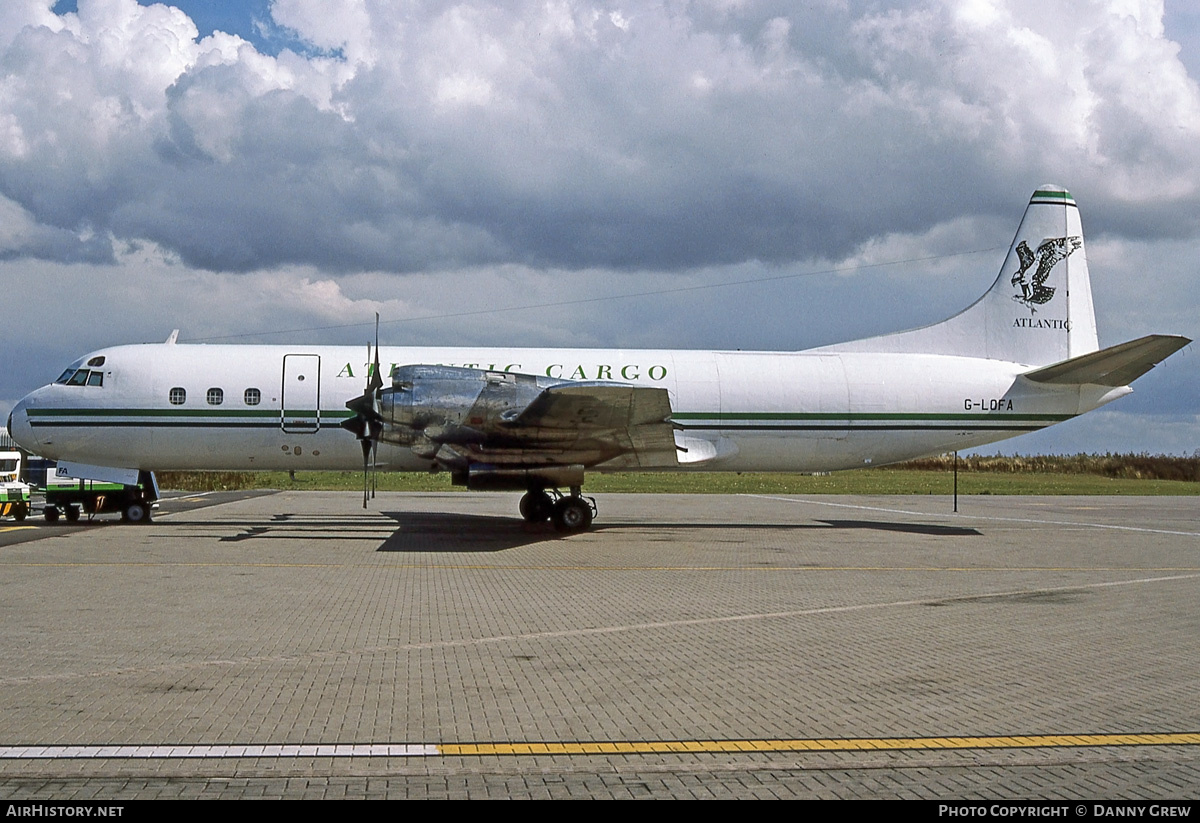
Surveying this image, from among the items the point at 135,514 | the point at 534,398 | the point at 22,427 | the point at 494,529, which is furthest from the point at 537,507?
the point at 22,427

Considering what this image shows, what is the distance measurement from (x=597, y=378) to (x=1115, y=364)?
39.5 ft

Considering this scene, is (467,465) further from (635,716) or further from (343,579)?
(635,716)

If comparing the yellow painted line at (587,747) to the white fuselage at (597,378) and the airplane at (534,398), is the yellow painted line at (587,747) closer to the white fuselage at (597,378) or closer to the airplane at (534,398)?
the airplane at (534,398)

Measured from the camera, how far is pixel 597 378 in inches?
926

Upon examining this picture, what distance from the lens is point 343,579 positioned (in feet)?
47.3

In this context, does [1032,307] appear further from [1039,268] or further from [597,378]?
[597,378]

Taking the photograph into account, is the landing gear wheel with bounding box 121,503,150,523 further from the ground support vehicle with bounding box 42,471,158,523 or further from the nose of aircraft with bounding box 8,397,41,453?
the nose of aircraft with bounding box 8,397,41,453

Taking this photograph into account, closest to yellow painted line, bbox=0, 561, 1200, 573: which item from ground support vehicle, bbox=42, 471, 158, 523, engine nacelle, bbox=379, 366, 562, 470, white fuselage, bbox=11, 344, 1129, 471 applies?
engine nacelle, bbox=379, 366, 562, 470

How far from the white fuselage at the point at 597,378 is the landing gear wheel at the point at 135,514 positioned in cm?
116

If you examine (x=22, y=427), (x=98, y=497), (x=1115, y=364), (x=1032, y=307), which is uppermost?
(x=1032, y=307)

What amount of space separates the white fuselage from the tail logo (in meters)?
2.04

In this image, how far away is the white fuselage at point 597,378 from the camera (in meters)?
22.6
